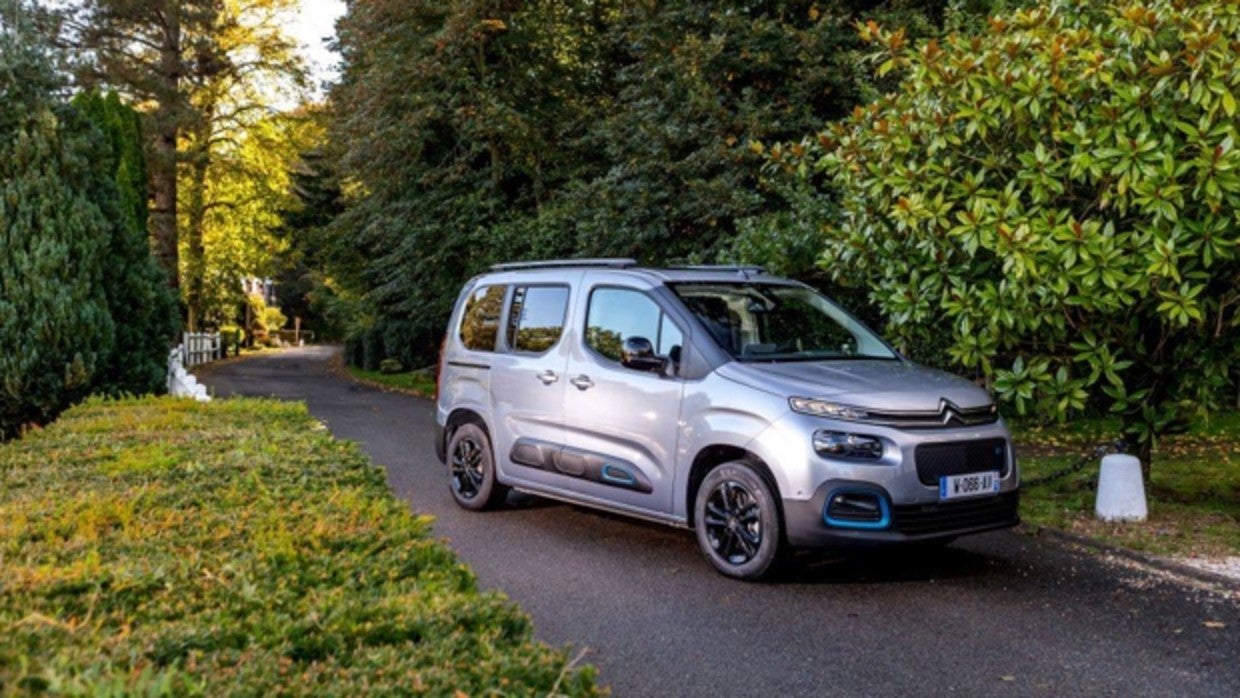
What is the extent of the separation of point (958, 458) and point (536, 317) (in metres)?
3.64

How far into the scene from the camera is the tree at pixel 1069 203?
7.59 meters

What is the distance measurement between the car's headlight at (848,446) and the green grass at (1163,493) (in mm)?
2520

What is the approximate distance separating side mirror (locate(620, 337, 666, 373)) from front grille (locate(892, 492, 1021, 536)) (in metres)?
1.92

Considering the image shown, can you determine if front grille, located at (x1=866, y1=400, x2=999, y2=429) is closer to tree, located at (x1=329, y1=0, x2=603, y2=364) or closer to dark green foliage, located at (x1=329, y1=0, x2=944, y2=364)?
dark green foliage, located at (x1=329, y1=0, x2=944, y2=364)

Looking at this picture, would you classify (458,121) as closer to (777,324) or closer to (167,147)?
(167,147)

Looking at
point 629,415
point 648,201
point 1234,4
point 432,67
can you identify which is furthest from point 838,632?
point 432,67

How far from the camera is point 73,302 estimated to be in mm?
11156

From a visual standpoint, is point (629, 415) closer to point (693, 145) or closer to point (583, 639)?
point (583, 639)

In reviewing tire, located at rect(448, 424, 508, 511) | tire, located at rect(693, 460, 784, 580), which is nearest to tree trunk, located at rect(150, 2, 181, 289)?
tire, located at rect(448, 424, 508, 511)

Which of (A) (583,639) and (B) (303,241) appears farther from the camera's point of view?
(B) (303,241)

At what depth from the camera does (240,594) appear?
124 inches

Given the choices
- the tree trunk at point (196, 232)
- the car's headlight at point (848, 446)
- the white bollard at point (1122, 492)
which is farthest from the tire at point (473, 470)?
the tree trunk at point (196, 232)

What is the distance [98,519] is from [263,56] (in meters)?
36.5

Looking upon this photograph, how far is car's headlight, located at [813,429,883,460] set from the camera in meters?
6.53
